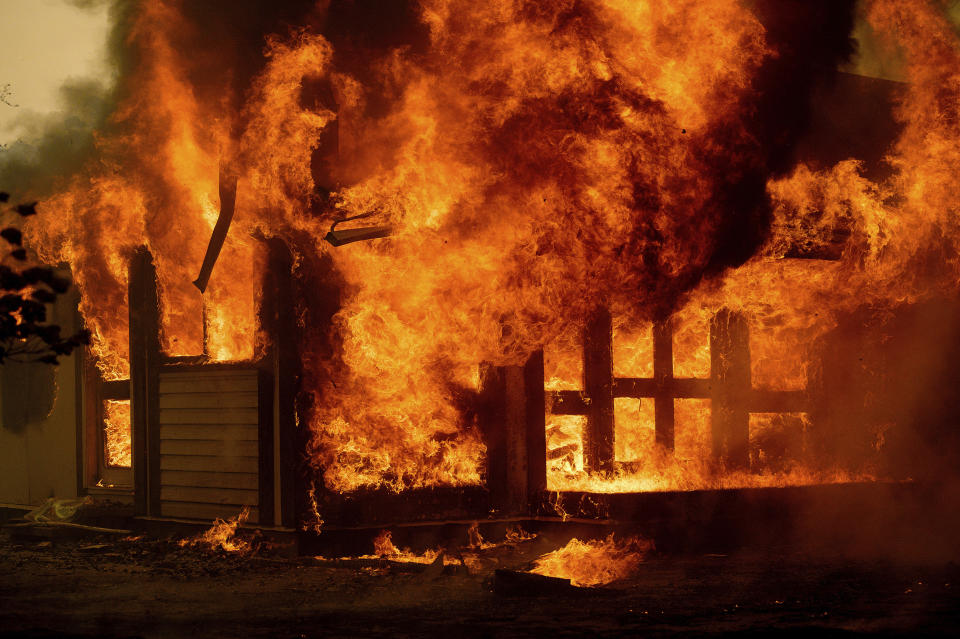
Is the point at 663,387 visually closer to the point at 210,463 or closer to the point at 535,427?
the point at 535,427

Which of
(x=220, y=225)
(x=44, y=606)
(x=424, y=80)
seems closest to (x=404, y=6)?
(x=424, y=80)

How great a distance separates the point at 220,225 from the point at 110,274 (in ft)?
12.5

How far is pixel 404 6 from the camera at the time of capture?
12461 millimetres

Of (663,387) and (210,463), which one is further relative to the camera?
(663,387)

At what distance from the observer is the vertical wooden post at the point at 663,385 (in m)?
13.4

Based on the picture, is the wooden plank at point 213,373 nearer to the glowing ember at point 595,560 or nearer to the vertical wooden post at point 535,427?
the vertical wooden post at point 535,427

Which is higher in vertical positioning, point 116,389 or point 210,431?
point 116,389

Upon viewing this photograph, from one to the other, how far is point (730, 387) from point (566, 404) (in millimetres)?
2468

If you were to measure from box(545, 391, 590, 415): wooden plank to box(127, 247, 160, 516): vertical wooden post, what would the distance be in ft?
17.3

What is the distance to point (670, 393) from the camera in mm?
13523

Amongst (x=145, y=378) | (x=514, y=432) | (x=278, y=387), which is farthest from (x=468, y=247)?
(x=145, y=378)

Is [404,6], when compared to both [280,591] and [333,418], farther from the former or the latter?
[280,591]

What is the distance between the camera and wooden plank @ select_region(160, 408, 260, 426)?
41.2 feet

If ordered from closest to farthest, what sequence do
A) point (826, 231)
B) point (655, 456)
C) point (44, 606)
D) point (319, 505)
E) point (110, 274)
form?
point (44, 606), point (319, 505), point (655, 456), point (826, 231), point (110, 274)
